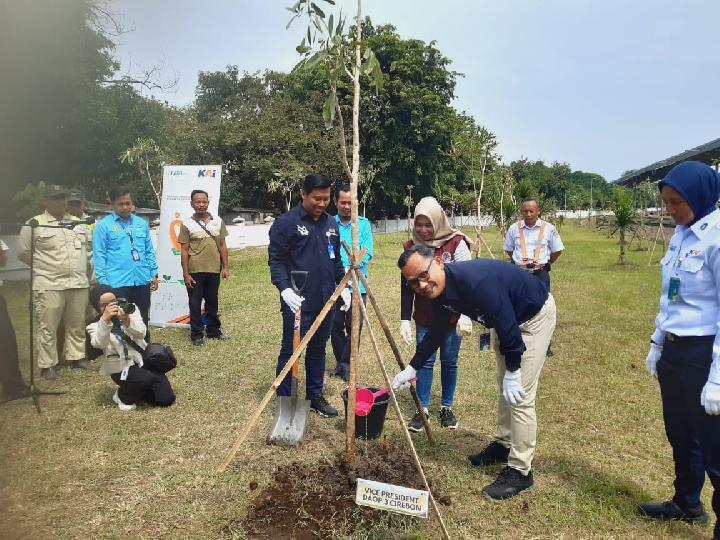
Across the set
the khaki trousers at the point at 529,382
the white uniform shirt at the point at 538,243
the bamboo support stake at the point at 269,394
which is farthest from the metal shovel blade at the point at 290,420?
the white uniform shirt at the point at 538,243

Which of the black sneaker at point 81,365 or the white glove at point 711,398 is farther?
the black sneaker at point 81,365

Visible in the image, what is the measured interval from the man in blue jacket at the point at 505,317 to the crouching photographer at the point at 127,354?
8.95ft

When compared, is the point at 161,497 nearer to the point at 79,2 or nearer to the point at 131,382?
the point at 131,382

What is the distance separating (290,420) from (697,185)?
10.7ft

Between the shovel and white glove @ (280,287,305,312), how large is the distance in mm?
52

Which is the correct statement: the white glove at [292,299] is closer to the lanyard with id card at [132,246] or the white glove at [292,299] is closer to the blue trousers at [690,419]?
the blue trousers at [690,419]

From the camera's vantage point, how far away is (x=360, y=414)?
3898 millimetres

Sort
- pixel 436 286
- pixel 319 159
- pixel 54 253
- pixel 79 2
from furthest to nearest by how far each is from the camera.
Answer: pixel 319 159
pixel 54 253
pixel 436 286
pixel 79 2

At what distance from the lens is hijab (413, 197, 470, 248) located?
3729 mm

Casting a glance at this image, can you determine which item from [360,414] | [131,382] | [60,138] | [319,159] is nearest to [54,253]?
[131,382]

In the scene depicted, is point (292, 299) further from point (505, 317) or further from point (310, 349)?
point (505, 317)

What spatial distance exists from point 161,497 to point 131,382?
173cm

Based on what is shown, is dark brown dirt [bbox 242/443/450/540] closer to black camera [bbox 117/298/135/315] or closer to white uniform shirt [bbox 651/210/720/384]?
white uniform shirt [bbox 651/210/720/384]

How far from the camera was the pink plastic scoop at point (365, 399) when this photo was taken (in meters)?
3.91
